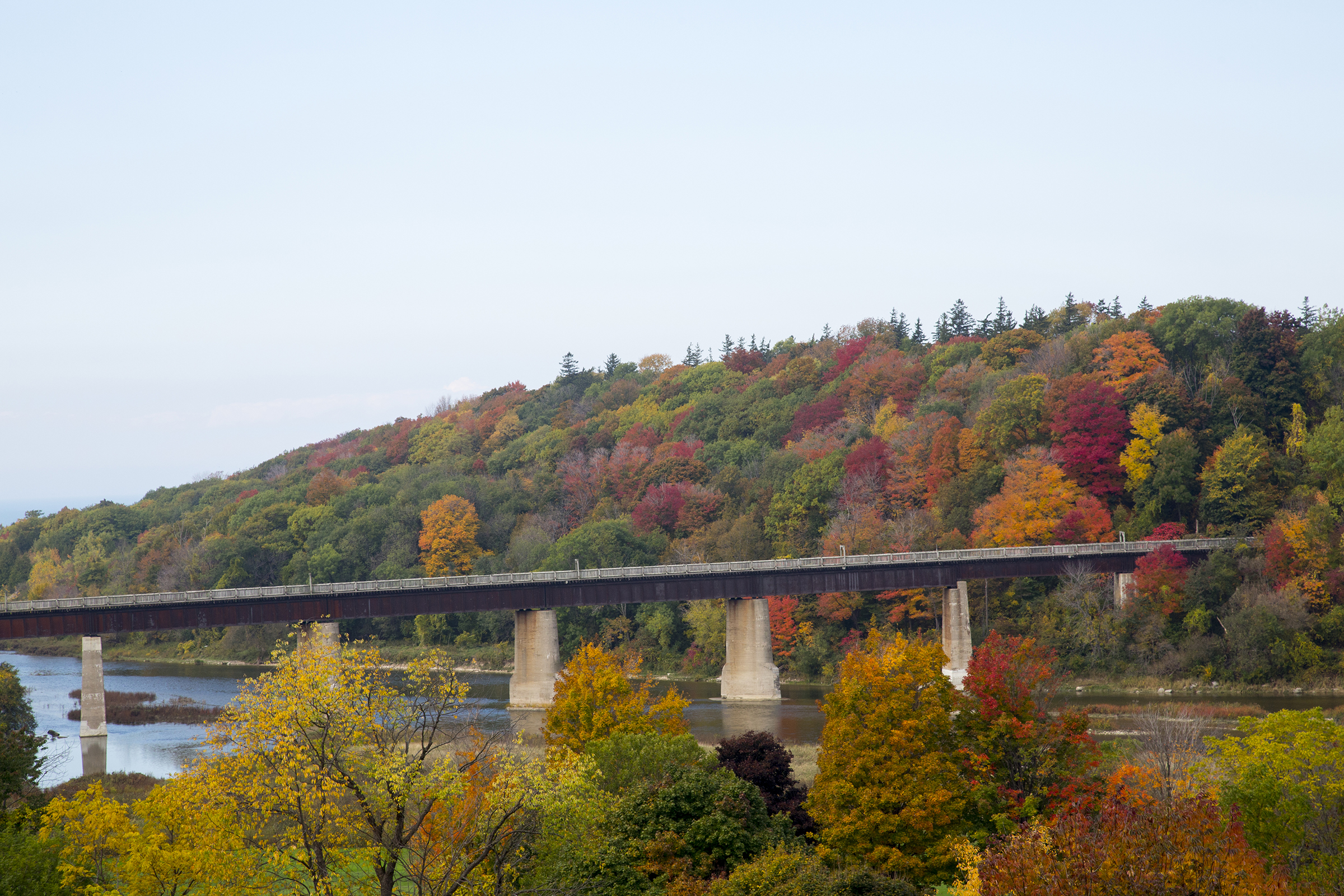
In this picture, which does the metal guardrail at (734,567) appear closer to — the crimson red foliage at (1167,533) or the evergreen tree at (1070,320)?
the crimson red foliage at (1167,533)

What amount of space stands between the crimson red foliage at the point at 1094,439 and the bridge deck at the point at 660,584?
21.1 ft

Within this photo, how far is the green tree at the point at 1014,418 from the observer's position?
291 feet

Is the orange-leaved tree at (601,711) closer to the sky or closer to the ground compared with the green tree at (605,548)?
closer to the ground

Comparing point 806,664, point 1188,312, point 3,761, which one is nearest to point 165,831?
point 3,761

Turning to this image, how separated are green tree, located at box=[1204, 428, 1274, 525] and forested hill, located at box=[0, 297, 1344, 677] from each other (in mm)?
175

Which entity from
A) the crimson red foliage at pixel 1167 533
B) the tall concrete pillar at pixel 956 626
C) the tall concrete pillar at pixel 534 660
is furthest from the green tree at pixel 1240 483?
the tall concrete pillar at pixel 534 660

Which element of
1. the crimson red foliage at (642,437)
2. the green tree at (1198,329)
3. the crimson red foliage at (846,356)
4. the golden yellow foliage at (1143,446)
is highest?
the crimson red foliage at (846,356)

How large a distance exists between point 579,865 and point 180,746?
1715 inches

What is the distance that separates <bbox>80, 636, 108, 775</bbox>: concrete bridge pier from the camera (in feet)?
208

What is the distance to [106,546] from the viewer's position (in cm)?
15050

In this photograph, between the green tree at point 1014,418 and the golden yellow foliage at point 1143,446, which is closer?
the golden yellow foliage at point 1143,446

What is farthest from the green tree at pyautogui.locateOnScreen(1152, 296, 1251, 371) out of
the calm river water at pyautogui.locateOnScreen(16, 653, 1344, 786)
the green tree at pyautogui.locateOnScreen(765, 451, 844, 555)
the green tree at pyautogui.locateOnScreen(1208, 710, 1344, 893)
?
the green tree at pyautogui.locateOnScreen(1208, 710, 1344, 893)

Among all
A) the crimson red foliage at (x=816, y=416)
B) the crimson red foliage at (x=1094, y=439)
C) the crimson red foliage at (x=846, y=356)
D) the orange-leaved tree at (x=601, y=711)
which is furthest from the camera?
the crimson red foliage at (x=846, y=356)

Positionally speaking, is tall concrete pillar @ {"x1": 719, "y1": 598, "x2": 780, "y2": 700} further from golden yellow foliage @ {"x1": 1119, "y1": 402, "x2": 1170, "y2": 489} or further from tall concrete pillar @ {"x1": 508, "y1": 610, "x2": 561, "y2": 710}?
golden yellow foliage @ {"x1": 1119, "y1": 402, "x2": 1170, "y2": 489}
